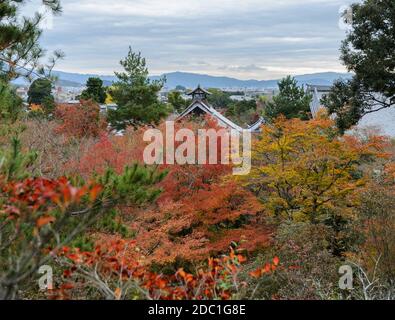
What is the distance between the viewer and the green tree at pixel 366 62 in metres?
12.0

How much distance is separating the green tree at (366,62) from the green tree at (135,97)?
12.9m

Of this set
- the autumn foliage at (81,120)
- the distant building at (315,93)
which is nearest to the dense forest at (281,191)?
the autumn foliage at (81,120)

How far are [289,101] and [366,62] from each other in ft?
60.5

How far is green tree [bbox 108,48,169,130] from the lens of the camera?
82.5 feet

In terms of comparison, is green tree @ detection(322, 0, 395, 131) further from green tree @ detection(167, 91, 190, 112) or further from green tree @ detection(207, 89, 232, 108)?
green tree @ detection(207, 89, 232, 108)

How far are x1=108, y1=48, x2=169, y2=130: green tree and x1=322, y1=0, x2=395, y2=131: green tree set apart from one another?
42.2 ft

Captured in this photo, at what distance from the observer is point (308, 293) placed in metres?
7.12

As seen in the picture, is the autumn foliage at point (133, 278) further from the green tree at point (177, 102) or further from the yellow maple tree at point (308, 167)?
the green tree at point (177, 102)

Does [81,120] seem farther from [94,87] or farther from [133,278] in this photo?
[133,278]

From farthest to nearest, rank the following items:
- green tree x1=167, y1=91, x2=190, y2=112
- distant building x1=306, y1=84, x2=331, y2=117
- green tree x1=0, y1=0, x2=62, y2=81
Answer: green tree x1=167, y1=91, x2=190, y2=112
distant building x1=306, y1=84, x2=331, y2=117
green tree x1=0, y1=0, x2=62, y2=81

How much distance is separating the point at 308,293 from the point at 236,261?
3.24 meters

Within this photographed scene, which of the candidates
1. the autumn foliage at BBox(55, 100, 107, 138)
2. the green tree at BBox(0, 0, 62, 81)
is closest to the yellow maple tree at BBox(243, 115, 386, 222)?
the green tree at BBox(0, 0, 62, 81)

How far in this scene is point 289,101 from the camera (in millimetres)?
30781
